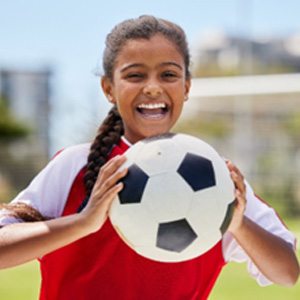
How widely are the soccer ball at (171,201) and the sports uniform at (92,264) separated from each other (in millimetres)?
263

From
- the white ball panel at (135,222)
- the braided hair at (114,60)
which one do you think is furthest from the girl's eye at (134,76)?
the white ball panel at (135,222)

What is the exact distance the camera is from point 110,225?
248 centimetres

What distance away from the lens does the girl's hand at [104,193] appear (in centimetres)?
215

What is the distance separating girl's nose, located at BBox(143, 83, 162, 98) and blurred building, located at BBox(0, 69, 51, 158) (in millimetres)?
20220

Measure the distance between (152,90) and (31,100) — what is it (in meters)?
32.1

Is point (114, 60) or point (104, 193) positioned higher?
point (114, 60)

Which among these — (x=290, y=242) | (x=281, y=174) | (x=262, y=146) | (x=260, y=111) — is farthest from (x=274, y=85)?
(x=290, y=242)

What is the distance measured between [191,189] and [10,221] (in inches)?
24.1

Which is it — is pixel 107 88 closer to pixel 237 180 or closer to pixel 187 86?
pixel 187 86

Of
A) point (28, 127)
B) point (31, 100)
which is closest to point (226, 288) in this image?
point (28, 127)

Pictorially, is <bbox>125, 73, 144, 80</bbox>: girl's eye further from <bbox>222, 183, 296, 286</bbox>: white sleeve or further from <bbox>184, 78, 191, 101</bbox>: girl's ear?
<bbox>222, 183, 296, 286</bbox>: white sleeve

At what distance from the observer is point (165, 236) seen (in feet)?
7.13

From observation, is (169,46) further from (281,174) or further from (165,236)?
(281,174)

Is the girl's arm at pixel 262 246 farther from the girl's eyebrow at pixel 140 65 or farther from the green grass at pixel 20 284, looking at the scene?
the green grass at pixel 20 284
